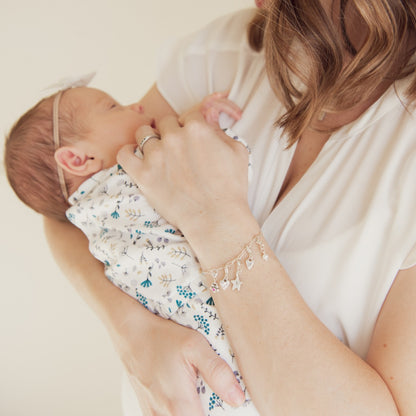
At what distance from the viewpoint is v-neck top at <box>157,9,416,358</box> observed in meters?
0.82

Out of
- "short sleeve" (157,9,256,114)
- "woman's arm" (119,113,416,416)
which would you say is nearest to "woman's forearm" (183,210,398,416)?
"woman's arm" (119,113,416,416)

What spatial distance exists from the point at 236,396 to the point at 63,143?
0.80m

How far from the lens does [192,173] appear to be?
99 centimetres

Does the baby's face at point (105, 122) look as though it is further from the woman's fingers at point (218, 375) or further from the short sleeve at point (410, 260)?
the short sleeve at point (410, 260)

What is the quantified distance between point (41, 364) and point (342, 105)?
6.71ft

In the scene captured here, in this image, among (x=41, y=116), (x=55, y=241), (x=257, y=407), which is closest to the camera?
(x=257, y=407)

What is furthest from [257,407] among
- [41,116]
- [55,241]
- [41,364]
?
[41,364]

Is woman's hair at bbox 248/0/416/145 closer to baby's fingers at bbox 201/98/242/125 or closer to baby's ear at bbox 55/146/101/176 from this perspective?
baby's fingers at bbox 201/98/242/125

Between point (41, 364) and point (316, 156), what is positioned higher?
point (316, 156)

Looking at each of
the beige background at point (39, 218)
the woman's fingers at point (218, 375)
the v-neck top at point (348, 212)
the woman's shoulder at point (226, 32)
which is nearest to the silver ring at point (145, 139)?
the v-neck top at point (348, 212)

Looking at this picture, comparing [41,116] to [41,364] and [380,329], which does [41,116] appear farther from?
[41,364]

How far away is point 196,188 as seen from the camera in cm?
97

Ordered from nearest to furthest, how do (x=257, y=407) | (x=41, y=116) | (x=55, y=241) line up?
1. (x=257, y=407)
2. (x=41, y=116)
3. (x=55, y=241)

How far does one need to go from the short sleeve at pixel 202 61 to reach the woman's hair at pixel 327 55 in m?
0.26
